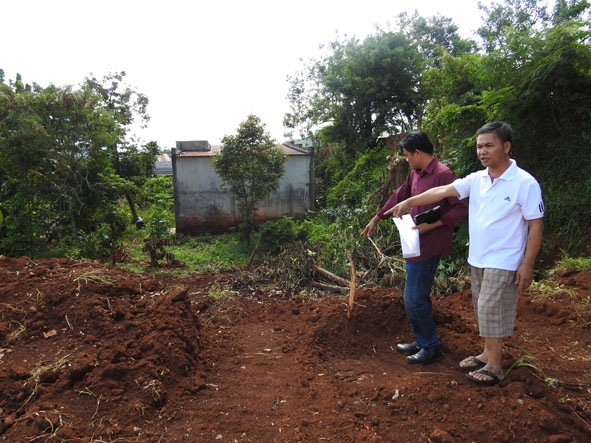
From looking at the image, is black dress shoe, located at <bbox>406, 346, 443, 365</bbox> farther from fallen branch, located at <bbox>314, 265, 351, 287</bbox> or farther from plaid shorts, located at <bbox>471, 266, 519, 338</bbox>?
fallen branch, located at <bbox>314, 265, 351, 287</bbox>

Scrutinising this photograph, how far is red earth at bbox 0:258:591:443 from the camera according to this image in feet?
7.55

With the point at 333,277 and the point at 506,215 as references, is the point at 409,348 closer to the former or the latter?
the point at 506,215

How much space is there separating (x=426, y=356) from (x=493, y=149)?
1.63 m

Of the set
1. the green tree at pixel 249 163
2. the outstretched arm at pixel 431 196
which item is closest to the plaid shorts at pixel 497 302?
the outstretched arm at pixel 431 196

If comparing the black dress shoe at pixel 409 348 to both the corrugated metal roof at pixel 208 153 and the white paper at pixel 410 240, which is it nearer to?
the white paper at pixel 410 240

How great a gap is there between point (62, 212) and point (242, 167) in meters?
4.05

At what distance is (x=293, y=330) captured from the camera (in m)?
4.08

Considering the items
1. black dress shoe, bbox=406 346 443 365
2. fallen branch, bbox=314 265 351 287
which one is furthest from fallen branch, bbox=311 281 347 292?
black dress shoe, bbox=406 346 443 365

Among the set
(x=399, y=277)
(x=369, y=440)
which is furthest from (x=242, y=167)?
(x=369, y=440)

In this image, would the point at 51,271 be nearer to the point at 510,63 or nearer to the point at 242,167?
the point at 242,167

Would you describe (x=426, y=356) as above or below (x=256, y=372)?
above

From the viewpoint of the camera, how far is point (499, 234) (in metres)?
2.45

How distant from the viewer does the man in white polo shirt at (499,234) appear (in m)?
2.34

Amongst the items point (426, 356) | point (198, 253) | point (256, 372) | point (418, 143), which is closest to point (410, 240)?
point (418, 143)
